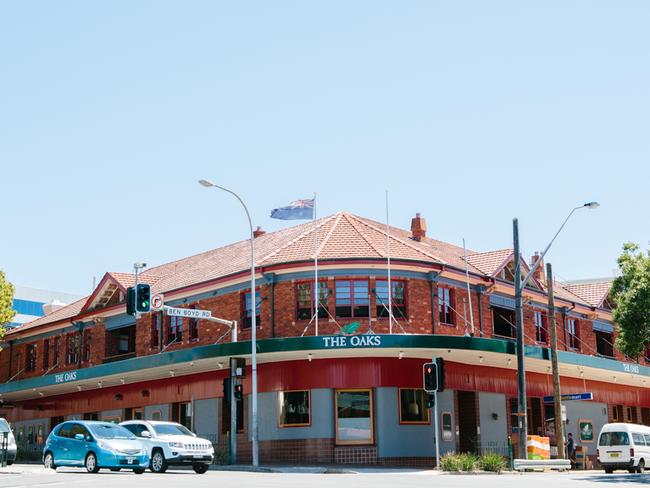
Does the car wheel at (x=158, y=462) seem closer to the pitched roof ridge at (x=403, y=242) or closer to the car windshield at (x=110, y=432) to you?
the car windshield at (x=110, y=432)

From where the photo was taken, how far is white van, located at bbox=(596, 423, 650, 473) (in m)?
34.2

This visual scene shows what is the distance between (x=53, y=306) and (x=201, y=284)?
81.2ft

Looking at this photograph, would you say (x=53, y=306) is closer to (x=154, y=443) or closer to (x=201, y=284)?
(x=201, y=284)

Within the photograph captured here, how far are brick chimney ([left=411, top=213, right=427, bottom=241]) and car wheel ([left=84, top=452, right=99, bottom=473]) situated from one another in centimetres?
2134

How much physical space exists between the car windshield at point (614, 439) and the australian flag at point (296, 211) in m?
14.2

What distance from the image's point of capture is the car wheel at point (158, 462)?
2586 cm

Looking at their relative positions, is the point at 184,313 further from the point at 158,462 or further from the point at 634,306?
the point at 634,306

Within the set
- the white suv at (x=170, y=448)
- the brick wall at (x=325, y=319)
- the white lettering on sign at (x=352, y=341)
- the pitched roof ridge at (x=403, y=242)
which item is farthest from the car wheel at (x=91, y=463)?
the pitched roof ridge at (x=403, y=242)

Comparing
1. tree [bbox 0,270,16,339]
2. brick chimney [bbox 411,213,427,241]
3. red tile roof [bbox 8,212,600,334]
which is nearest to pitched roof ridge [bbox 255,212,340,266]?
red tile roof [bbox 8,212,600,334]

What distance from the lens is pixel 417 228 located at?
42719 millimetres

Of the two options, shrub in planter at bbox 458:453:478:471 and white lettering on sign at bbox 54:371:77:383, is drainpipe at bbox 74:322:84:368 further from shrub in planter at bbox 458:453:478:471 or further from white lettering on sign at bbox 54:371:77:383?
shrub in planter at bbox 458:453:478:471

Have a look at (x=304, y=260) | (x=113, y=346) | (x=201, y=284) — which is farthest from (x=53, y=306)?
(x=304, y=260)

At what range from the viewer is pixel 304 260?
35.2 metres

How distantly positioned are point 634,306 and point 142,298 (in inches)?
702
